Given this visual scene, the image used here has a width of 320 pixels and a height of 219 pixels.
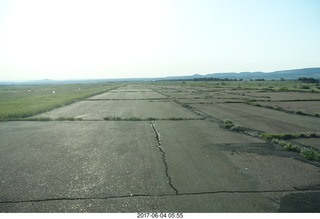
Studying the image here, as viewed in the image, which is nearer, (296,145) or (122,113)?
(296,145)

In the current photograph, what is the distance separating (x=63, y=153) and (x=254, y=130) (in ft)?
30.5

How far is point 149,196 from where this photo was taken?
6074mm

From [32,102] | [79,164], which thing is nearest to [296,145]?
[79,164]

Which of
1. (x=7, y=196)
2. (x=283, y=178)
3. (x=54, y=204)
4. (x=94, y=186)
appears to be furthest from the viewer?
(x=283, y=178)

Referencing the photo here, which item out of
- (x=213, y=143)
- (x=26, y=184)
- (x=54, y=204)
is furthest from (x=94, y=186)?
(x=213, y=143)

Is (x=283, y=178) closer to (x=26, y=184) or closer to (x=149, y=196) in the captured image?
(x=149, y=196)

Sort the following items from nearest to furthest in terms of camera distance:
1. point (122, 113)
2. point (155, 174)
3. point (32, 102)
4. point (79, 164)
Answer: point (155, 174), point (79, 164), point (122, 113), point (32, 102)

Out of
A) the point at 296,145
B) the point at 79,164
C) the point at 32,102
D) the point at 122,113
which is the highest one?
the point at 79,164

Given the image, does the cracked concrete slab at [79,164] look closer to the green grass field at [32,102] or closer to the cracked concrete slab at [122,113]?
the cracked concrete slab at [122,113]

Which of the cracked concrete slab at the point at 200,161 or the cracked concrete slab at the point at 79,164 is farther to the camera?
the cracked concrete slab at the point at 200,161
